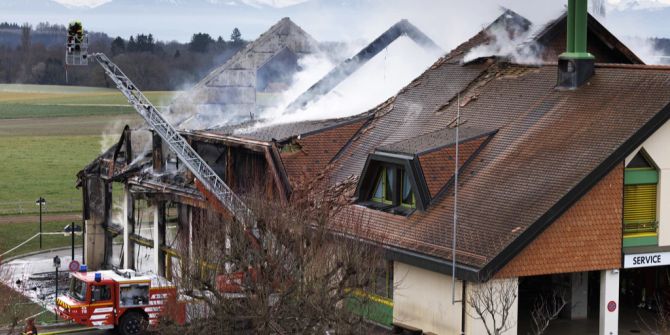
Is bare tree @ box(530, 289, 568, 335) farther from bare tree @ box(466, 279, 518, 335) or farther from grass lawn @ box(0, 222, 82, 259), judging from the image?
grass lawn @ box(0, 222, 82, 259)

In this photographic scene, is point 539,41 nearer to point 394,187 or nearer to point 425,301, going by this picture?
point 394,187

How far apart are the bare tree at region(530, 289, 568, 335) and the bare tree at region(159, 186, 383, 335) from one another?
5447mm

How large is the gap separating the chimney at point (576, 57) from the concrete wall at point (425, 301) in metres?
9.84

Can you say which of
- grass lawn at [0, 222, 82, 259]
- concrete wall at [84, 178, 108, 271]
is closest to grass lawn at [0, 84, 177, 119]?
grass lawn at [0, 222, 82, 259]

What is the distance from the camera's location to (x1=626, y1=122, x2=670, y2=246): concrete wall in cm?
4684

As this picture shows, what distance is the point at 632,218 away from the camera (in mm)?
47062

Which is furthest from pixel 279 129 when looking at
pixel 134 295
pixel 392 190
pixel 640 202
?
pixel 640 202

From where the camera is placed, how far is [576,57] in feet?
170

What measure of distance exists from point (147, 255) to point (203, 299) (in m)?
27.3

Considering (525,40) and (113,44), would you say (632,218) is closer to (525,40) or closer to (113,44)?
(525,40)

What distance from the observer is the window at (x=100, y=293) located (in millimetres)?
52250

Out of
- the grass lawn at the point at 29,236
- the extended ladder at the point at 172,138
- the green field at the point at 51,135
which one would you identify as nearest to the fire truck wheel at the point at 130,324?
the extended ladder at the point at 172,138

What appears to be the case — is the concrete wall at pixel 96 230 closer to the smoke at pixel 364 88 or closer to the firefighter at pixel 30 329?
the smoke at pixel 364 88

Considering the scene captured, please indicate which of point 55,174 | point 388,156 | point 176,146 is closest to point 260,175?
point 176,146
